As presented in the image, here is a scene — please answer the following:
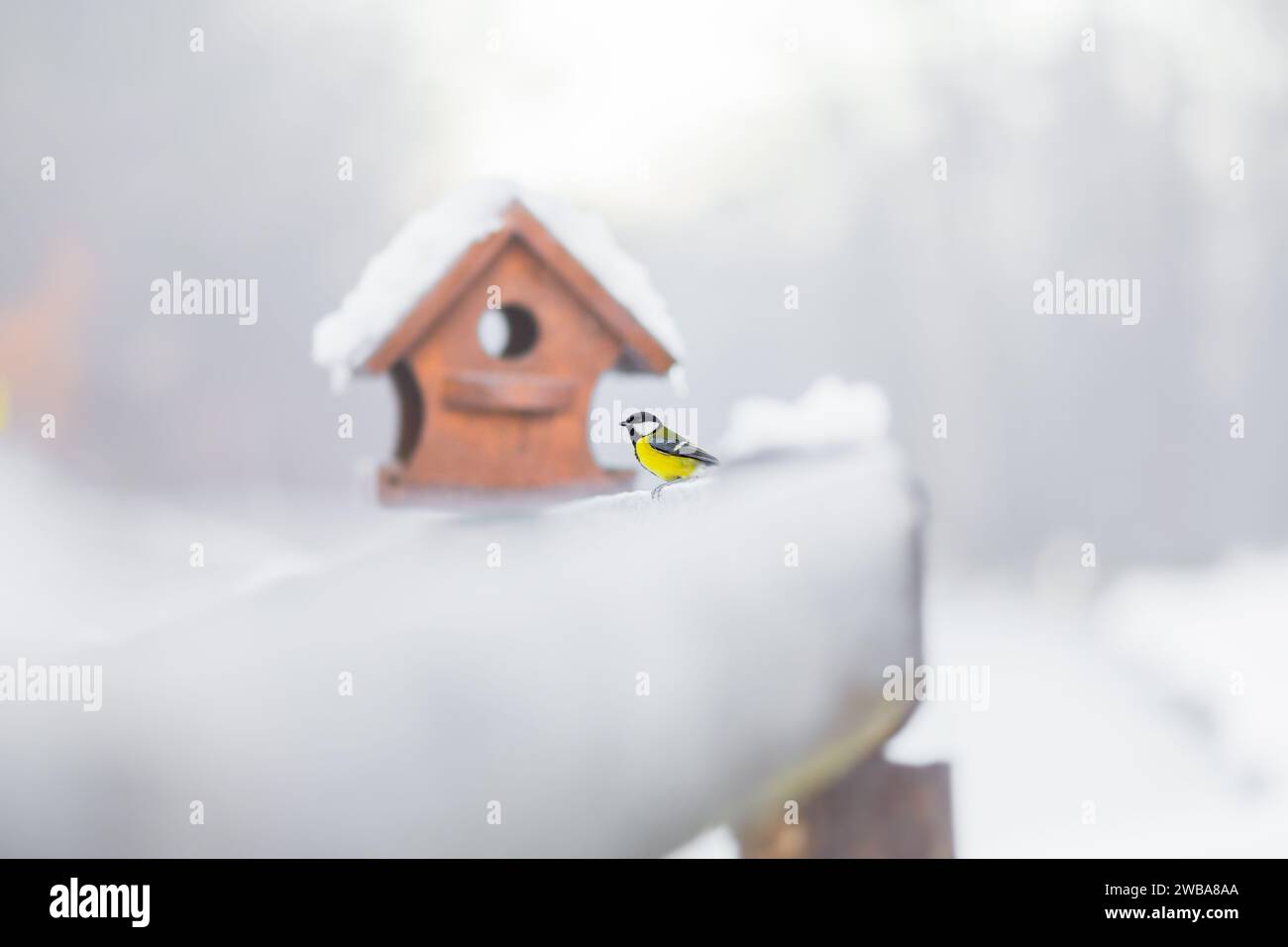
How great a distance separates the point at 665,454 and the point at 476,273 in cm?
35

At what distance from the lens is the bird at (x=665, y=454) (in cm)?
136

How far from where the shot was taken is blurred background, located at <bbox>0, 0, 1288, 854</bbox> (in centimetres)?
157

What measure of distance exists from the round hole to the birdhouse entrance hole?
0.37 ft

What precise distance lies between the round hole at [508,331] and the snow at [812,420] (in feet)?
1.26

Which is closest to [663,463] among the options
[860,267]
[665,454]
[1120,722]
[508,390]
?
[665,454]
